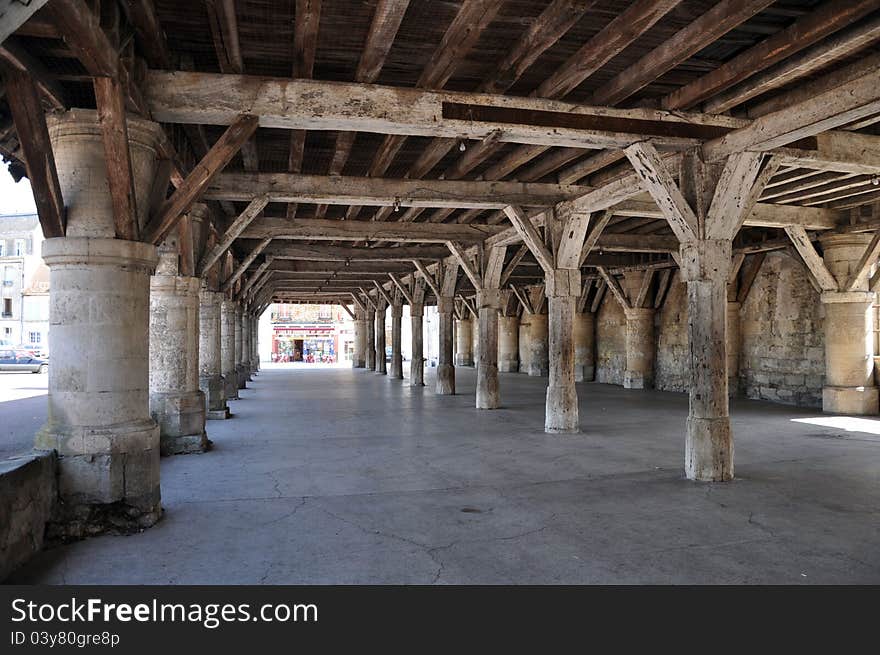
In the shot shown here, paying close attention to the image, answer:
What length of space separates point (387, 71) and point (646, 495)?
4.15 m

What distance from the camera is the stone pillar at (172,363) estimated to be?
7.27 m

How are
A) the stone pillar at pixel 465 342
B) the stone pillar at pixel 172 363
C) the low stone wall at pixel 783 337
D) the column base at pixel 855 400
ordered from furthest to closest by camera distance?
the stone pillar at pixel 465 342 → the low stone wall at pixel 783 337 → the column base at pixel 855 400 → the stone pillar at pixel 172 363

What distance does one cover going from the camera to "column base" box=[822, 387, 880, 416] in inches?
437

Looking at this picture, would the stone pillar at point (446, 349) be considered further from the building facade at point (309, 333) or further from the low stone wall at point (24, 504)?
the building facade at point (309, 333)

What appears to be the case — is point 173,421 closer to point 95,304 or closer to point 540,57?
point 95,304

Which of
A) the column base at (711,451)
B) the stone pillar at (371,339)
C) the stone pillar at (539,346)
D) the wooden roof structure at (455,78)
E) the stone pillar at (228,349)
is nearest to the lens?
the wooden roof structure at (455,78)

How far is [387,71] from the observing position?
16.3 ft

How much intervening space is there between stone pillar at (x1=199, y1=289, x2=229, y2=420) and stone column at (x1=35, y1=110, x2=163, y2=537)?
20.0ft

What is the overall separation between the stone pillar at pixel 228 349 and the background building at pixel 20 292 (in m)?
27.9

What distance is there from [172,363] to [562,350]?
520 centimetres

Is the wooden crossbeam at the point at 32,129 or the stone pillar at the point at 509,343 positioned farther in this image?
the stone pillar at the point at 509,343

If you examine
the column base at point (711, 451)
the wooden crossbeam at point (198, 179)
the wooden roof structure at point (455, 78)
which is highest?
the wooden roof structure at point (455, 78)

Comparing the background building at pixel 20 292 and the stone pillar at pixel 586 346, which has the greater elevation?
the background building at pixel 20 292

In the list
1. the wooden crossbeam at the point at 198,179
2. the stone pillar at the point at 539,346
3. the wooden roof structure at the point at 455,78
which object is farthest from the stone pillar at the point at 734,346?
the wooden crossbeam at the point at 198,179
